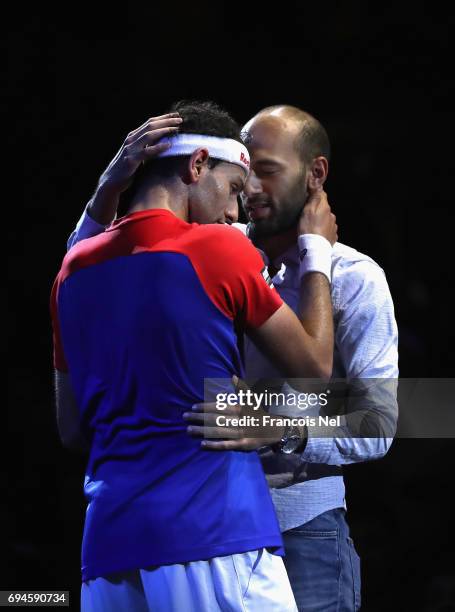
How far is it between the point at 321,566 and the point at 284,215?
79 cm

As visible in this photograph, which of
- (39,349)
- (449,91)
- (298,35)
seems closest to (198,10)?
(298,35)

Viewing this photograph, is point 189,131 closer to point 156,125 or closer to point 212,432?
point 156,125

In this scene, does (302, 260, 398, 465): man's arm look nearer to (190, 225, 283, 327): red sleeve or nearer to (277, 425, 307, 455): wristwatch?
(277, 425, 307, 455): wristwatch

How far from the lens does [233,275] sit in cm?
157

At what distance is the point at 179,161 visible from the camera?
1.69m

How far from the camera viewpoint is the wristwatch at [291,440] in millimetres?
1836

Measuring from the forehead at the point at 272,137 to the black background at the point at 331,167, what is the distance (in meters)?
1.80

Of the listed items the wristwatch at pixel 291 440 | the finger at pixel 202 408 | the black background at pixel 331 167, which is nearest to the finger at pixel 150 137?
the finger at pixel 202 408

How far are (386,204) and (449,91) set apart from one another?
2.00ft

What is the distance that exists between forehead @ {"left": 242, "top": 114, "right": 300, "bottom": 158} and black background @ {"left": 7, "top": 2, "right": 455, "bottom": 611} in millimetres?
1797

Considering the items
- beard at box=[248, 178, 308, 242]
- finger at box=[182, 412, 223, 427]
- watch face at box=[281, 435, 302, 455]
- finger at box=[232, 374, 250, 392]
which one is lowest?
finger at box=[182, 412, 223, 427]

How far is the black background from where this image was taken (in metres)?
3.54

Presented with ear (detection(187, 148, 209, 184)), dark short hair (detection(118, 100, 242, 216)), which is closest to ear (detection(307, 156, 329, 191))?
dark short hair (detection(118, 100, 242, 216))

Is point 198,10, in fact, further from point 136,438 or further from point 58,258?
point 136,438
